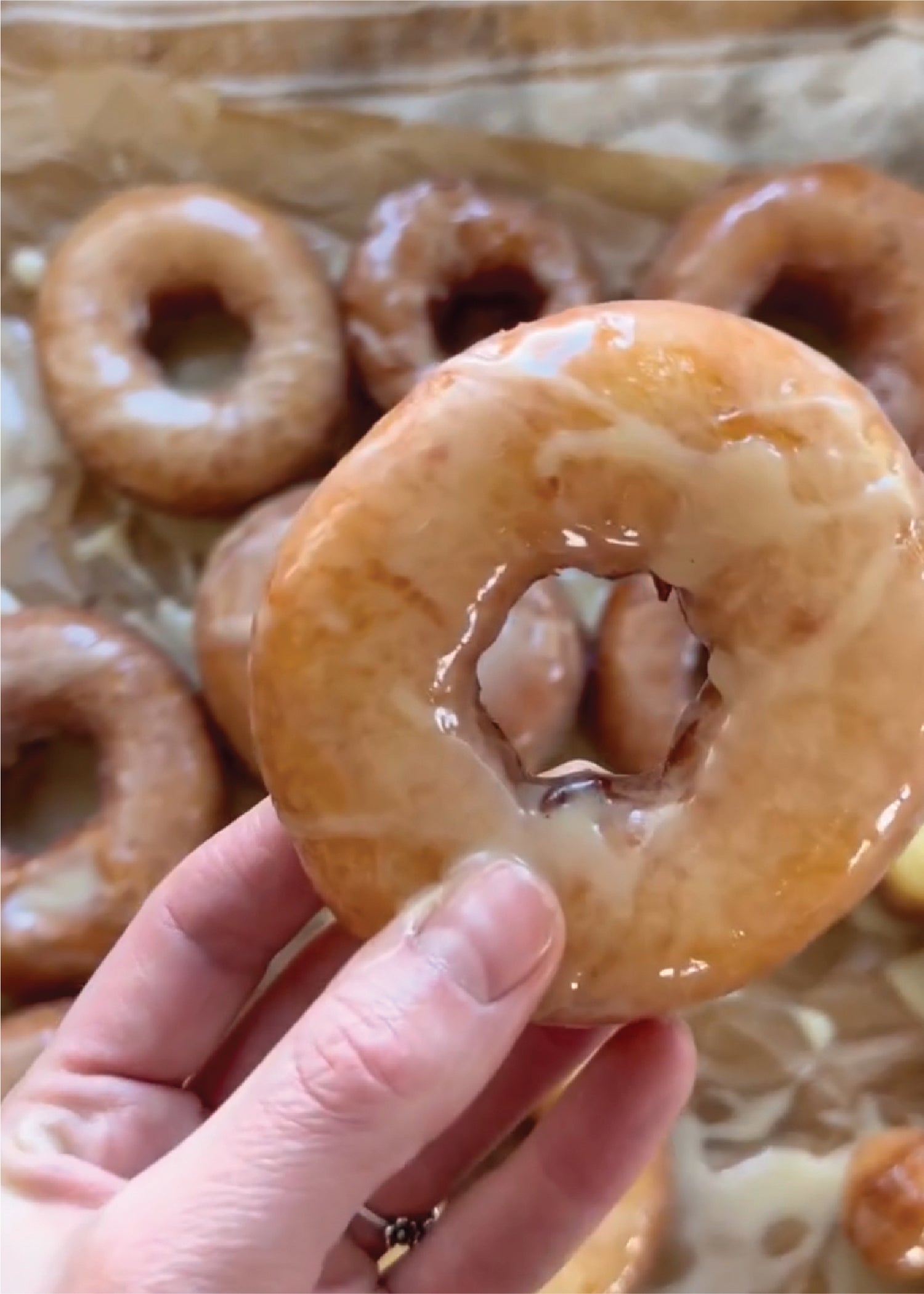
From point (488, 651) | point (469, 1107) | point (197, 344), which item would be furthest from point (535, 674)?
point (197, 344)

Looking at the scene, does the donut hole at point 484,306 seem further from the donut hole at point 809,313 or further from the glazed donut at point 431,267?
the donut hole at point 809,313

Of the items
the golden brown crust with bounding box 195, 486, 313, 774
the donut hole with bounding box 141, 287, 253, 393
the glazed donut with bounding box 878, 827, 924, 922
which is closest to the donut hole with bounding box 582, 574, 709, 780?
the glazed donut with bounding box 878, 827, 924, 922

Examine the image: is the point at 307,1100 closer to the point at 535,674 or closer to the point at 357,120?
the point at 535,674

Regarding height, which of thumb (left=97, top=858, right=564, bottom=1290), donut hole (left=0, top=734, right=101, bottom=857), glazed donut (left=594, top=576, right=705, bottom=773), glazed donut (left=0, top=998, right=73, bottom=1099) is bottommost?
glazed donut (left=0, top=998, right=73, bottom=1099)

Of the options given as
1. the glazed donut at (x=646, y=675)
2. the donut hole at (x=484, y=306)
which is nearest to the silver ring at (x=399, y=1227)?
the glazed donut at (x=646, y=675)

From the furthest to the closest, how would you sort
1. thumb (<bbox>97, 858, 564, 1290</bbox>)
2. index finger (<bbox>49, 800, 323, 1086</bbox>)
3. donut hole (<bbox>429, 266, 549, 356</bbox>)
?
1. donut hole (<bbox>429, 266, 549, 356</bbox>)
2. index finger (<bbox>49, 800, 323, 1086</bbox>)
3. thumb (<bbox>97, 858, 564, 1290</bbox>)

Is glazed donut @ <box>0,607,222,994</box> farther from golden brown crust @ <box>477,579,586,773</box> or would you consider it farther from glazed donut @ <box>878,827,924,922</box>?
glazed donut @ <box>878,827,924,922</box>

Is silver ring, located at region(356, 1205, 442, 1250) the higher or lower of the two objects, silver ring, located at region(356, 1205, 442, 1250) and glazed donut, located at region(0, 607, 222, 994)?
the lower
